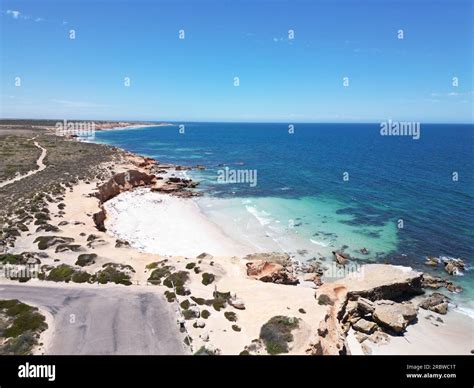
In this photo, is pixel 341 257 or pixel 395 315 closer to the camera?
pixel 395 315

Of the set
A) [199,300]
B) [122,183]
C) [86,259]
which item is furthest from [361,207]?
A: [122,183]

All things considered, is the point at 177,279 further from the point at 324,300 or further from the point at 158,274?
the point at 324,300

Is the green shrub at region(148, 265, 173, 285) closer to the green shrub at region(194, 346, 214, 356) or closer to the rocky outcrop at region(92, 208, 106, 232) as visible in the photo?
the green shrub at region(194, 346, 214, 356)

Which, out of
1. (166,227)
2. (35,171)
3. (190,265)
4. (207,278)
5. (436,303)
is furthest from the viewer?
(35,171)

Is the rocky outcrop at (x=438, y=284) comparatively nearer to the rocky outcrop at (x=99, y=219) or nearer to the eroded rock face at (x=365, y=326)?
the eroded rock face at (x=365, y=326)

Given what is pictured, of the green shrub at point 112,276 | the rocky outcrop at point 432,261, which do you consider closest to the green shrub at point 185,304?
the green shrub at point 112,276

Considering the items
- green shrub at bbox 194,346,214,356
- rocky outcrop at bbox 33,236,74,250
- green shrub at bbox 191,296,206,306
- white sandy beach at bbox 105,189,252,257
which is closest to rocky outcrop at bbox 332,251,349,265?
white sandy beach at bbox 105,189,252,257

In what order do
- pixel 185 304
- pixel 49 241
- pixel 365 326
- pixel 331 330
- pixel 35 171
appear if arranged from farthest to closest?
1. pixel 35 171
2. pixel 49 241
3. pixel 365 326
4. pixel 185 304
5. pixel 331 330
